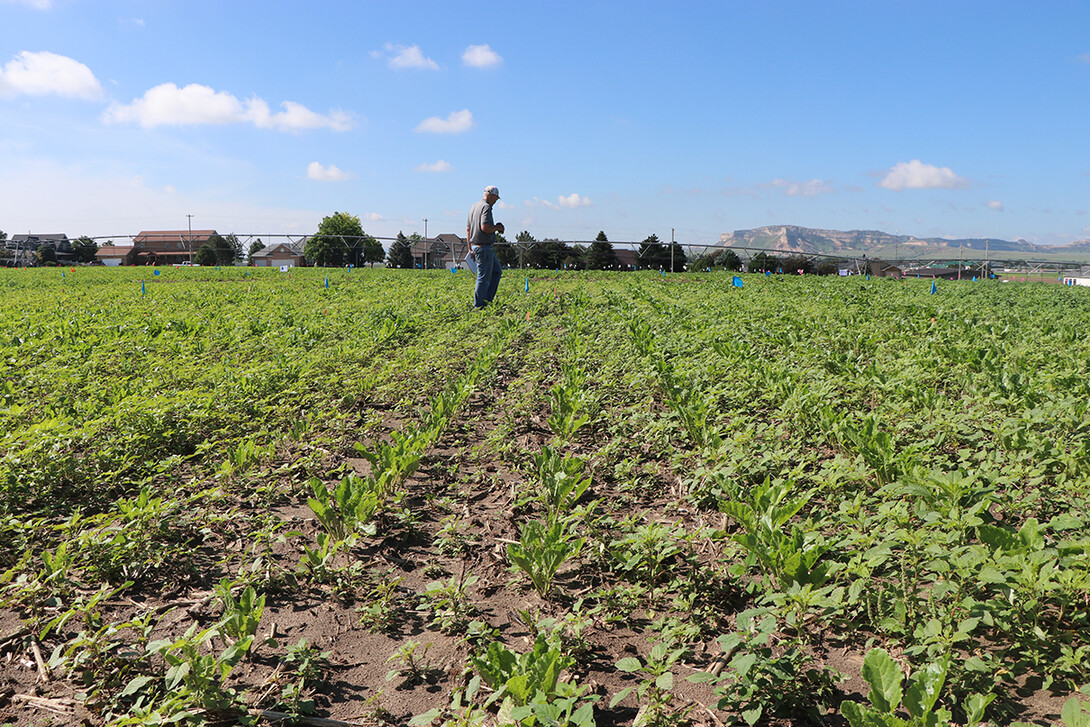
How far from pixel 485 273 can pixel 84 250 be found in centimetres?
5221

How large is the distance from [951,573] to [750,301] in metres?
10.5

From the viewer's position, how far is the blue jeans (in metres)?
11.0

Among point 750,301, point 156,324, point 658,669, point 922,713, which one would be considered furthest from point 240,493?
point 750,301

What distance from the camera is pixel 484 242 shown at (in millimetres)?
10930

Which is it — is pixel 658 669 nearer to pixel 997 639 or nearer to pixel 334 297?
pixel 997 639

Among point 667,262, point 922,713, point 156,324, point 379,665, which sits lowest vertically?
point 379,665

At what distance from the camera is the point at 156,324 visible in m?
8.55

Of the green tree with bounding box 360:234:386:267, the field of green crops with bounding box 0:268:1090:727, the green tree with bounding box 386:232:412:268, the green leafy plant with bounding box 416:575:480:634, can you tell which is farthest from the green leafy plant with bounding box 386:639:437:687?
the green tree with bounding box 386:232:412:268

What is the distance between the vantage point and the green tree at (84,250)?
48469 millimetres

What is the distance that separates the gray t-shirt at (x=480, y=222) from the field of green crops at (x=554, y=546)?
5000mm

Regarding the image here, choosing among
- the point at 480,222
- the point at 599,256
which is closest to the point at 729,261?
the point at 599,256

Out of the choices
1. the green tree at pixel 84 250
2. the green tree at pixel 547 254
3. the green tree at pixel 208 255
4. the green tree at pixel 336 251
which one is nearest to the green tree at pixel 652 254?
the green tree at pixel 547 254

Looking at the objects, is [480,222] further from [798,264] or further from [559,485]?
[798,264]

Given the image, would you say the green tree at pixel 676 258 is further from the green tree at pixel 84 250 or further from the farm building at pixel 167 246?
the green tree at pixel 84 250
